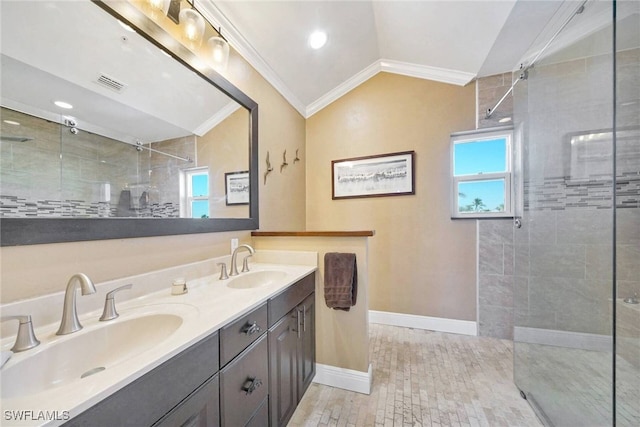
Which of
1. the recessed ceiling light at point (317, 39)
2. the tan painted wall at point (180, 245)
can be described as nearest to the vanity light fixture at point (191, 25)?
the tan painted wall at point (180, 245)

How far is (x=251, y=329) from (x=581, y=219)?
6.95ft

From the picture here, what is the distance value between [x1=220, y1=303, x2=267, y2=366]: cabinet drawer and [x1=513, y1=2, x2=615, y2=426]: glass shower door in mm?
1769

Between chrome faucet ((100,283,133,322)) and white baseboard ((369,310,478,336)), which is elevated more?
chrome faucet ((100,283,133,322))

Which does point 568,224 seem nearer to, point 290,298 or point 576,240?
point 576,240

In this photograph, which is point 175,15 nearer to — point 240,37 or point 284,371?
point 240,37

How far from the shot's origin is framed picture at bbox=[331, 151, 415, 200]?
249cm

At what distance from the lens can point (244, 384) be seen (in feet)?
3.09

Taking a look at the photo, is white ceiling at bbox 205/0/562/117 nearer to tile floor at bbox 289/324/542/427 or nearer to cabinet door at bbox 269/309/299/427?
cabinet door at bbox 269/309/299/427

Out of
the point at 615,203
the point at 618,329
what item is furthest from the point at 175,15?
the point at 618,329

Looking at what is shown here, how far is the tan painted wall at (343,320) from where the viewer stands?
A: 1.60 m

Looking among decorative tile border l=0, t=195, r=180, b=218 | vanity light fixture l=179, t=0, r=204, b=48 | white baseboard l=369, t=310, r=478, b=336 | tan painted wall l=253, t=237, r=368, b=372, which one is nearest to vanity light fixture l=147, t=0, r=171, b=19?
vanity light fixture l=179, t=0, r=204, b=48

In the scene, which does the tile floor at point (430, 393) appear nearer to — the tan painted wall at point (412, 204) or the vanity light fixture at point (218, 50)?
the tan painted wall at point (412, 204)

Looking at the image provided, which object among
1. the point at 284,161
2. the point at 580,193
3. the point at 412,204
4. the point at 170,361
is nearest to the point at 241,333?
the point at 170,361

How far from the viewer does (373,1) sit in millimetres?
1802
